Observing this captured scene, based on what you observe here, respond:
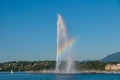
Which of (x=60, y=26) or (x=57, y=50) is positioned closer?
(x=57, y=50)

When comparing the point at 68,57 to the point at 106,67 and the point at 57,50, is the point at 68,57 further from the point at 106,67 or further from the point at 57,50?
the point at 106,67

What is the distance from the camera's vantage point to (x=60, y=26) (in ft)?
331

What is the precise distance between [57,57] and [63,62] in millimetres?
A: 9386

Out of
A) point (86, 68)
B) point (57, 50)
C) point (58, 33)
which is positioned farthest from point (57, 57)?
point (86, 68)

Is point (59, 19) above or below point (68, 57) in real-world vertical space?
above

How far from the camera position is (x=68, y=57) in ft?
335

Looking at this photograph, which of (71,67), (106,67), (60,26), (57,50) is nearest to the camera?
(57,50)

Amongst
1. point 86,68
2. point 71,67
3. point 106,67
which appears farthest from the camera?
point 106,67

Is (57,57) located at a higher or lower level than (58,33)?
lower

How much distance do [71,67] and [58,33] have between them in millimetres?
19247

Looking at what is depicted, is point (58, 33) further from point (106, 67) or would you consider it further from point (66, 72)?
point (106, 67)

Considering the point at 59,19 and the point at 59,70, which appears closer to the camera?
the point at 59,19

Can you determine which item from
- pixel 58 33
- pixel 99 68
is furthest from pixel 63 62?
pixel 99 68

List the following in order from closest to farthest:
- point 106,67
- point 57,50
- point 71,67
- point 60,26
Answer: point 57,50 < point 60,26 < point 71,67 < point 106,67
